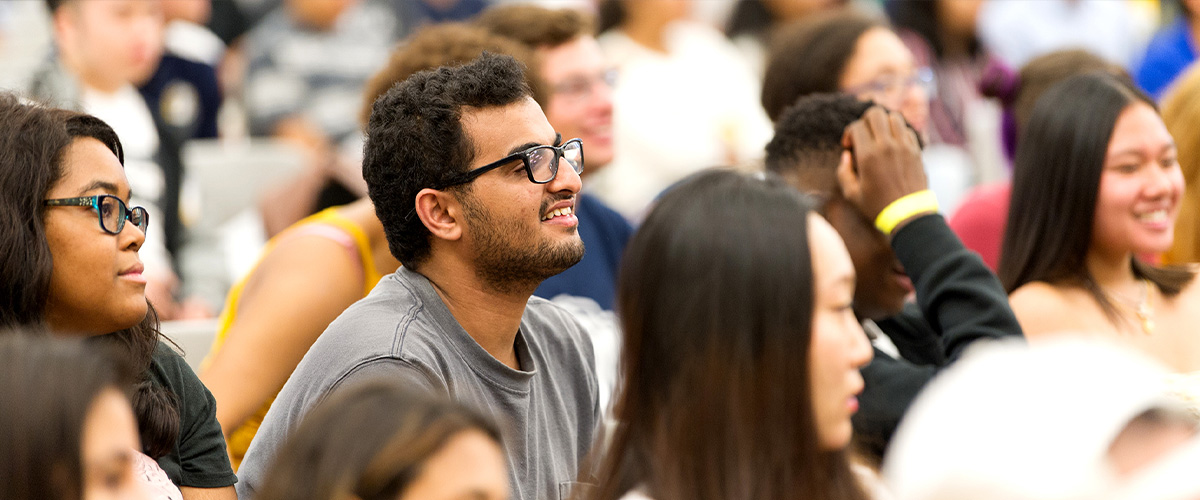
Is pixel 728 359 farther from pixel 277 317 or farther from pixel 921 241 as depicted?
pixel 277 317

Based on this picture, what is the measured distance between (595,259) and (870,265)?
3.57ft

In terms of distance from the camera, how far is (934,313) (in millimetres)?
2555

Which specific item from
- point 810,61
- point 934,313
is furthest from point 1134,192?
point 810,61

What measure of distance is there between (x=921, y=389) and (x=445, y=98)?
1.15 meters

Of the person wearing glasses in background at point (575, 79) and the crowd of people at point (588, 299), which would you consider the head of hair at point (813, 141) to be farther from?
the person wearing glasses in background at point (575, 79)

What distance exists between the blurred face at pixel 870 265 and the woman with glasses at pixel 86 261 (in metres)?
1.44

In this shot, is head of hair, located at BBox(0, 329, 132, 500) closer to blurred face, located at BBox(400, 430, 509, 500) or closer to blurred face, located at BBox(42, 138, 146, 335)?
blurred face, located at BBox(400, 430, 509, 500)

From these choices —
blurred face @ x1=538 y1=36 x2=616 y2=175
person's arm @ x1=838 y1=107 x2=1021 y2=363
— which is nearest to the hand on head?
person's arm @ x1=838 y1=107 x2=1021 y2=363

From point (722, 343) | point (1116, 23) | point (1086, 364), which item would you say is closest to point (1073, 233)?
point (722, 343)

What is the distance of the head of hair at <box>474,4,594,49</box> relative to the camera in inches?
162

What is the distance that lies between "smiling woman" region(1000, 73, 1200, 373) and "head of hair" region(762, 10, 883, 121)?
1.00 metres

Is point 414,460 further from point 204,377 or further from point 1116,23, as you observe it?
point 1116,23

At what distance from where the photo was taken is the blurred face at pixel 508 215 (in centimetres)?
241

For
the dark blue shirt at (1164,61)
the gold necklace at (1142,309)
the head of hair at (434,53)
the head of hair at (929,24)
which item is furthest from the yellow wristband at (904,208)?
the head of hair at (929,24)
